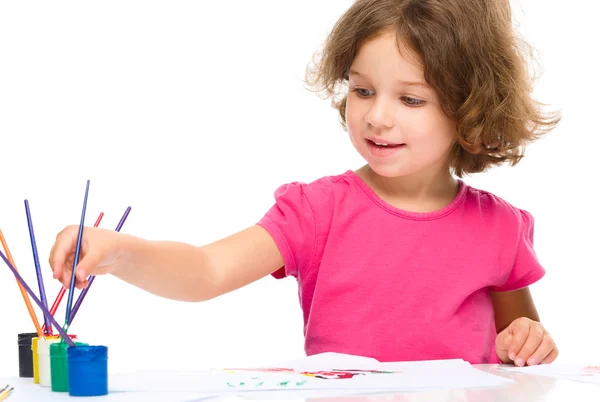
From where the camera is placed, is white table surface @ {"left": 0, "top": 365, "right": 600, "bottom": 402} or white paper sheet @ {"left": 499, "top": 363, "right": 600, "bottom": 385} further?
white paper sheet @ {"left": 499, "top": 363, "right": 600, "bottom": 385}

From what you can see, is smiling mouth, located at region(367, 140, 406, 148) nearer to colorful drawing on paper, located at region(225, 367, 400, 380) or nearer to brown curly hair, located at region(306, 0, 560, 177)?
brown curly hair, located at region(306, 0, 560, 177)

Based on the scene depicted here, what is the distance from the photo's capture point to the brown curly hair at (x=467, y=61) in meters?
1.34

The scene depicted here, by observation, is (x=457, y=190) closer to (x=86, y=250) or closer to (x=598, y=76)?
(x=86, y=250)

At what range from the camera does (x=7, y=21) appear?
2438mm

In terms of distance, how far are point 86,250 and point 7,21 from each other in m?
1.69

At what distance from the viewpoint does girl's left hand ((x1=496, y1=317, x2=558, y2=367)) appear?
4.31 feet

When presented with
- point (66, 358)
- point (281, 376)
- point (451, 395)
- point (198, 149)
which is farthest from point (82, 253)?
point (198, 149)

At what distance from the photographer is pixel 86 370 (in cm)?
90

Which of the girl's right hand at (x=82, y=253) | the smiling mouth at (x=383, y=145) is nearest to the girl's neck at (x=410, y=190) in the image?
the smiling mouth at (x=383, y=145)

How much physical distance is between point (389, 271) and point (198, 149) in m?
1.18

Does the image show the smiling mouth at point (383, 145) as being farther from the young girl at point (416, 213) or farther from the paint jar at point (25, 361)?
the paint jar at point (25, 361)

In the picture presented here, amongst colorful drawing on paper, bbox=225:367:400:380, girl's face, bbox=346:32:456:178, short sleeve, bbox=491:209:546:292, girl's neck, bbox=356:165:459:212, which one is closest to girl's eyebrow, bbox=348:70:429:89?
girl's face, bbox=346:32:456:178

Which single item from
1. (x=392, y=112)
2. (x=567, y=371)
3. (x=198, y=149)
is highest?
(x=198, y=149)

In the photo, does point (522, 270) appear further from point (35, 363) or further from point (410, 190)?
point (35, 363)
